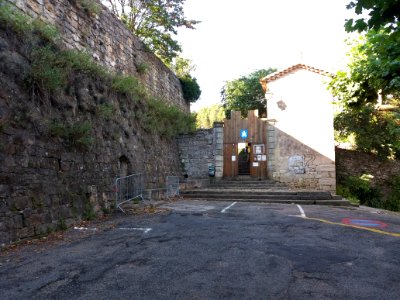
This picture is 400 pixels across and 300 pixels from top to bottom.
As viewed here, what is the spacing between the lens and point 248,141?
1644cm

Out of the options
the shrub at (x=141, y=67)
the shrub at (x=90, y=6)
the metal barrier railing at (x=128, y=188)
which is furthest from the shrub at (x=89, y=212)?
the shrub at (x=141, y=67)

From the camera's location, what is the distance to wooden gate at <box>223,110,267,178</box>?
1623 centimetres

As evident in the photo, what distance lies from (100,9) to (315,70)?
10.7m

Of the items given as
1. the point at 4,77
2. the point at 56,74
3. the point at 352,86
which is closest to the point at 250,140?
the point at 352,86

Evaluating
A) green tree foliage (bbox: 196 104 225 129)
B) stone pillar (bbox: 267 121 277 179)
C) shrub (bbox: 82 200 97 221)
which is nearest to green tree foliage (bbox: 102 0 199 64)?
stone pillar (bbox: 267 121 277 179)

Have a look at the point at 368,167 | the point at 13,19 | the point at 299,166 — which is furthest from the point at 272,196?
the point at 13,19

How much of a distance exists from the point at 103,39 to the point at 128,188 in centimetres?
499

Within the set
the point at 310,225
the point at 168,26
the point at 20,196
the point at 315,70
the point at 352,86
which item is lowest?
the point at 310,225

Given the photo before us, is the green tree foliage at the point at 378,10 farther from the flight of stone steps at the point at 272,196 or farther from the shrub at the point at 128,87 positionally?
the flight of stone steps at the point at 272,196

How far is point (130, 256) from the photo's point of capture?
14.2 feet

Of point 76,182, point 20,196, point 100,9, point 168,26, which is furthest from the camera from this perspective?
point 168,26

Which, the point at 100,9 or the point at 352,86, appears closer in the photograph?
the point at 100,9

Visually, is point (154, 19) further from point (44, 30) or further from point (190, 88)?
point (44, 30)

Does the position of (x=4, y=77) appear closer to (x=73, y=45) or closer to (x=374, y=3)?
(x=73, y=45)
